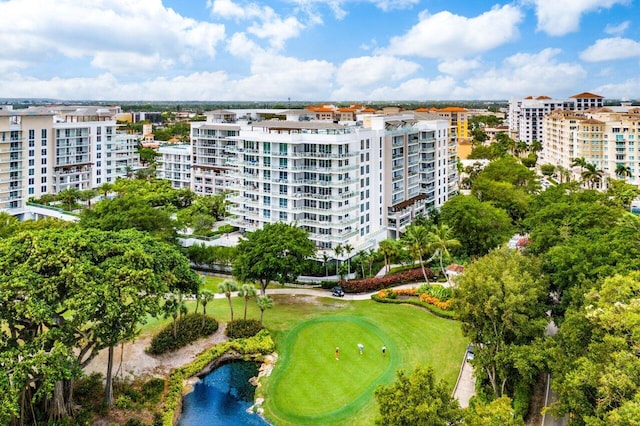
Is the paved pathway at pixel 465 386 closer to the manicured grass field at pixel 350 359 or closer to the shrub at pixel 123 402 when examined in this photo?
the manicured grass field at pixel 350 359

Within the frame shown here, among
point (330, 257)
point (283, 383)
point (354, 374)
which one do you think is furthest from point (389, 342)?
point (330, 257)

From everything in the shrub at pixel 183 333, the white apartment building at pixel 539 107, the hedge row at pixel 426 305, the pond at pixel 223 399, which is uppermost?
the white apartment building at pixel 539 107

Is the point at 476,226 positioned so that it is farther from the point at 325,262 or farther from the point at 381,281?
the point at 325,262

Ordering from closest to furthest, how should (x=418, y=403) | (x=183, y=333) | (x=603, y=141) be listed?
(x=418, y=403), (x=183, y=333), (x=603, y=141)

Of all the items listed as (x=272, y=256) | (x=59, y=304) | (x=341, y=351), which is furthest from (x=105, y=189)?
(x=59, y=304)

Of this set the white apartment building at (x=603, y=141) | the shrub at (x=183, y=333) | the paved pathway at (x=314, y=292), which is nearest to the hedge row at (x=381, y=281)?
the paved pathway at (x=314, y=292)

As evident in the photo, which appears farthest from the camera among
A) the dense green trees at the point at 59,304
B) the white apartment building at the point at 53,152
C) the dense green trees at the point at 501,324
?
the white apartment building at the point at 53,152

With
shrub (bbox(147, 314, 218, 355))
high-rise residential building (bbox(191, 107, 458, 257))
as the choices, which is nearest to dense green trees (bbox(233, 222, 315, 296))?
shrub (bbox(147, 314, 218, 355))

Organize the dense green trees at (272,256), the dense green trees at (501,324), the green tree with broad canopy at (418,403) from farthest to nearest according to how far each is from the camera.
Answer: the dense green trees at (272,256), the dense green trees at (501,324), the green tree with broad canopy at (418,403)
